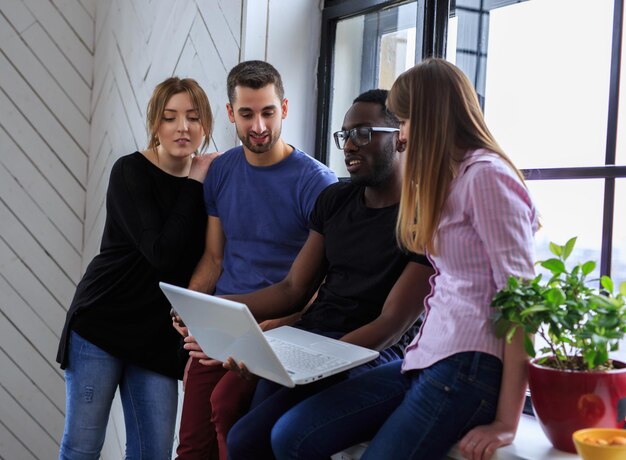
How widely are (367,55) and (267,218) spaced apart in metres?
0.66

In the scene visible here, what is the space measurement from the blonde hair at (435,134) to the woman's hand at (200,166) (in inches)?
35.2

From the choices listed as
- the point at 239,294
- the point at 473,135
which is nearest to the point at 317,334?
the point at 239,294

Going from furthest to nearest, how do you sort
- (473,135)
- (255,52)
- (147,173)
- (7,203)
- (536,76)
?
(7,203) < (255,52) < (147,173) < (536,76) < (473,135)

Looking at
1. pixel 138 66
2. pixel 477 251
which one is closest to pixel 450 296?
pixel 477 251

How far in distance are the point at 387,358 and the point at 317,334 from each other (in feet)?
0.54

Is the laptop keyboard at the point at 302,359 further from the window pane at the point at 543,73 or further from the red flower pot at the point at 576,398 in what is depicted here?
the window pane at the point at 543,73

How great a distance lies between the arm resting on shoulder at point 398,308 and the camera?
5.52ft

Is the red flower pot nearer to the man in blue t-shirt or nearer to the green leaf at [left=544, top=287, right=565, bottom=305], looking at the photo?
the green leaf at [left=544, top=287, right=565, bottom=305]

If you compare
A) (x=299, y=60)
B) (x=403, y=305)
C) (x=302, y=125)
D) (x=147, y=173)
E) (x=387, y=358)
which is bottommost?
(x=387, y=358)

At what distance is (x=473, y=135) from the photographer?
1.45 metres

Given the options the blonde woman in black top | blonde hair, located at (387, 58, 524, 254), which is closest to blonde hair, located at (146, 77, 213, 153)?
the blonde woman in black top

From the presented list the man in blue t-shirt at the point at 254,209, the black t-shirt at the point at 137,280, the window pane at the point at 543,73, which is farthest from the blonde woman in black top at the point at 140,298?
the window pane at the point at 543,73

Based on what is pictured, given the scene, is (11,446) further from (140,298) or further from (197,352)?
(197,352)

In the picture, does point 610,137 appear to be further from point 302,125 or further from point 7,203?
point 7,203
